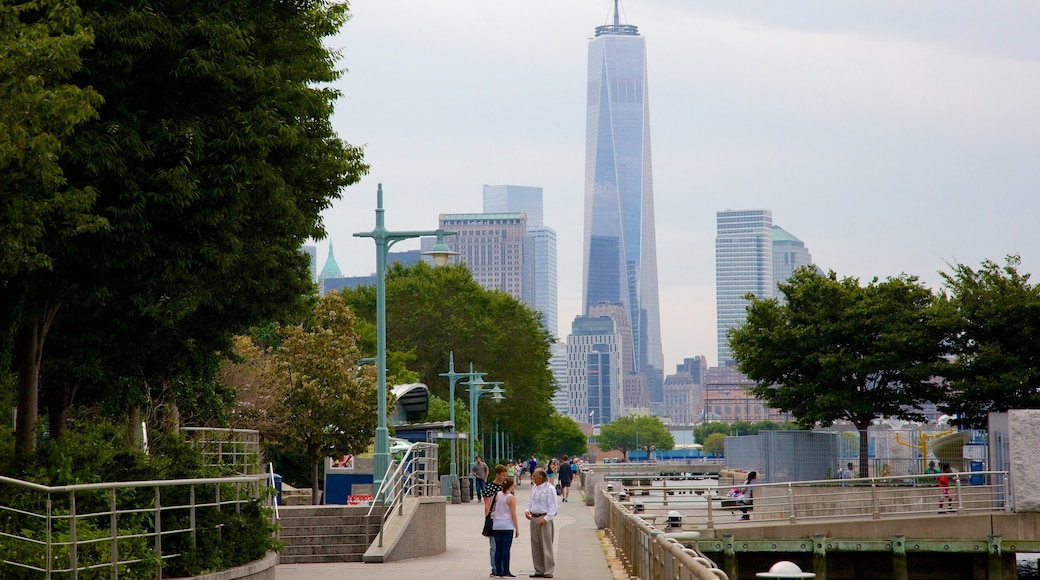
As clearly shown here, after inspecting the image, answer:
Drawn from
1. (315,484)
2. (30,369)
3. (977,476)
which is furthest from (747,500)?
(30,369)

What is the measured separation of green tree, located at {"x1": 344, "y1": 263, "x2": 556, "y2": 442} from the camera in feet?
249

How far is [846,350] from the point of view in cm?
4753

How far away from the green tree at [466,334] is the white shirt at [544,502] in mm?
54075

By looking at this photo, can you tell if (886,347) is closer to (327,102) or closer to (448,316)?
(327,102)

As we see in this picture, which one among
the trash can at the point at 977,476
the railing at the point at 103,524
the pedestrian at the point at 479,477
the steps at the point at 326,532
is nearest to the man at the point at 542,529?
the steps at the point at 326,532

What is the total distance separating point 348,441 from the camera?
3691 centimetres

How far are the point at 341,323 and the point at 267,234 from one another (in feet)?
74.0

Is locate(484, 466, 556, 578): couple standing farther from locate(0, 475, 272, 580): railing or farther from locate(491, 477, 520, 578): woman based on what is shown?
locate(0, 475, 272, 580): railing

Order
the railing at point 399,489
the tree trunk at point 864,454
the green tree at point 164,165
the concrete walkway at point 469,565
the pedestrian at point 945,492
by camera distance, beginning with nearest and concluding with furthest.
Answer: the green tree at point 164,165, the concrete walkway at point 469,565, the railing at point 399,489, the pedestrian at point 945,492, the tree trunk at point 864,454

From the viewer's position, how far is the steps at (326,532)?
22.2 metres

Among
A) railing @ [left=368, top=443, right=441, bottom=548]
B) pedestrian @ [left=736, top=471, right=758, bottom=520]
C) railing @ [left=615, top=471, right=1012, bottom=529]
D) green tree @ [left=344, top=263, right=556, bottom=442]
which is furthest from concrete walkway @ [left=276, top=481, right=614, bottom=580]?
green tree @ [left=344, top=263, right=556, bottom=442]

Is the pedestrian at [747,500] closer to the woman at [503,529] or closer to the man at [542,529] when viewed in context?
the man at [542,529]

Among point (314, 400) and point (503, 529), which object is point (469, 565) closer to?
point (503, 529)

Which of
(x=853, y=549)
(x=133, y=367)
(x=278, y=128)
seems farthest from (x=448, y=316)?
(x=278, y=128)
